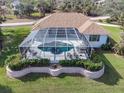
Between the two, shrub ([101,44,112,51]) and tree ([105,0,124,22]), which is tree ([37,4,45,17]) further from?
shrub ([101,44,112,51])

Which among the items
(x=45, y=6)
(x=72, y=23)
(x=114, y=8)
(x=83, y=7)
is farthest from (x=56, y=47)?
(x=45, y=6)

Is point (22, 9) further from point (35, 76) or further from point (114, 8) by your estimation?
point (35, 76)

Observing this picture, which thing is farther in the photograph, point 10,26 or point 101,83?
point 10,26

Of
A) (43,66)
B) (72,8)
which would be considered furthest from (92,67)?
(72,8)

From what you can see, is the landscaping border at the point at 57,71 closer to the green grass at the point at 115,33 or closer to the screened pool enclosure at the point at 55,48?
the screened pool enclosure at the point at 55,48

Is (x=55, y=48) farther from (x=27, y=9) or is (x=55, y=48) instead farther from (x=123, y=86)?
(x=27, y=9)

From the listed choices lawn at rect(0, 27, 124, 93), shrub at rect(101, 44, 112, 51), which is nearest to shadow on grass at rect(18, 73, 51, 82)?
lawn at rect(0, 27, 124, 93)
